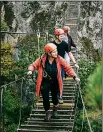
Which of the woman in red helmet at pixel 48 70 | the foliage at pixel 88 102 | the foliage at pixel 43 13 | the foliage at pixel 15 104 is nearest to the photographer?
the woman in red helmet at pixel 48 70

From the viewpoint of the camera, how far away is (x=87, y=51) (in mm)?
13078

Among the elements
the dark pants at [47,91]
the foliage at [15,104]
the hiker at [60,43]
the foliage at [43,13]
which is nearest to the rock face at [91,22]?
the foliage at [43,13]

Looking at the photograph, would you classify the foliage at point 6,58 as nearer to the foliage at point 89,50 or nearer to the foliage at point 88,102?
the foliage at point 88,102

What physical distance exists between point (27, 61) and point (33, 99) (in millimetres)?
1003

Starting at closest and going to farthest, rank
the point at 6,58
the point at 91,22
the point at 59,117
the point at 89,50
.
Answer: the point at 59,117
the point at 6,58
the point at 89,50
the point at 91,22

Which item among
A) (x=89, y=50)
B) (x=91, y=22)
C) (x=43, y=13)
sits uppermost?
(x=43, y=13)

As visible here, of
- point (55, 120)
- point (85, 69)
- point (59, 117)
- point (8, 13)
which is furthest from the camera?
point (8, 13)

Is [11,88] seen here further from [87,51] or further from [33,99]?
[87,51]

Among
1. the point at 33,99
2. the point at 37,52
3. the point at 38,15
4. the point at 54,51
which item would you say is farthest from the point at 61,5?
the point at 54,51

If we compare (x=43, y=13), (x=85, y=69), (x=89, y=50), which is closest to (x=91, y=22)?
(x=89, y=50)

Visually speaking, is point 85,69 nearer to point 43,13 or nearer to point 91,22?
point 91,22

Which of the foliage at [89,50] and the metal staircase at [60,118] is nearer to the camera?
the metal staircase at [60,118]

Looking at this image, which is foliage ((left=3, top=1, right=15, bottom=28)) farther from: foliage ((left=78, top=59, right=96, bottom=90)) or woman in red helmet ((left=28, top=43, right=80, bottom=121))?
woman in red helmet ((left=28, top=43, right=80, bottom=121))

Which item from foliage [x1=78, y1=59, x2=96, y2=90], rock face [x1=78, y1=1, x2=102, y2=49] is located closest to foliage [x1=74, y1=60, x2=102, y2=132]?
foliage [x1=78, y1=59, x2=96, y2=90]
